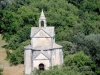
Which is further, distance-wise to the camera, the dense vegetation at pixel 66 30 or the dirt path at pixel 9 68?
the dirt path at pixel 9 68

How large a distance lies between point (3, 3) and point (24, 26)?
18114 mm

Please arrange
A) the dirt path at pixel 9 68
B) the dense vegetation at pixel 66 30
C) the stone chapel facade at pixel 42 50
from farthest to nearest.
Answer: the dirt path at pixel 9 68 → the stone chapel facade at pixel 42 50 → the dense vegetation at pixel 66 30

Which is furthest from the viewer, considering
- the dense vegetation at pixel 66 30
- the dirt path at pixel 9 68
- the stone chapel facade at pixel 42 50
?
the dirt path at pixel 9 68

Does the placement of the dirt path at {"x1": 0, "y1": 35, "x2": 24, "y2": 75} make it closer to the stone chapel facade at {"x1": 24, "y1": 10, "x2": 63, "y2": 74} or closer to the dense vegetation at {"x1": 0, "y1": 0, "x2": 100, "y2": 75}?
the dense vegetation at {"x1": 0, "y1": 0, "x2": 100, "y2": 75}

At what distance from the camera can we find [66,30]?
56.6 meters

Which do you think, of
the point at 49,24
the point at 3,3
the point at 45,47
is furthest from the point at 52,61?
the point at 3,3

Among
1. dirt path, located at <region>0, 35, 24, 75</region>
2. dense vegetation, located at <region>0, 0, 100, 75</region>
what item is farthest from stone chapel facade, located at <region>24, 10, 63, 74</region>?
dirt path, located at <region>0, 35, 24, 75</region>

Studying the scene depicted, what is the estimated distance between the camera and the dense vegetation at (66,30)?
139 feet

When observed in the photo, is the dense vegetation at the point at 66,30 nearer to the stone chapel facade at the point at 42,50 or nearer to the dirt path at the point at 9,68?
the dirt path at the point at 9,68

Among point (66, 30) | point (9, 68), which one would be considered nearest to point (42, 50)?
point (9, 68)

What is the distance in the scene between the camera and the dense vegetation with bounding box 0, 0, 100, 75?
1673 inches

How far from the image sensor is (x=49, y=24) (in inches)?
2362

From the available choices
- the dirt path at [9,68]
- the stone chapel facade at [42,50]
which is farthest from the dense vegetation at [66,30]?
the stone chapel facade at [42,50]

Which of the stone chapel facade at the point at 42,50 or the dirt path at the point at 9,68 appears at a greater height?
the stone chapel facade at the point at 42,50
